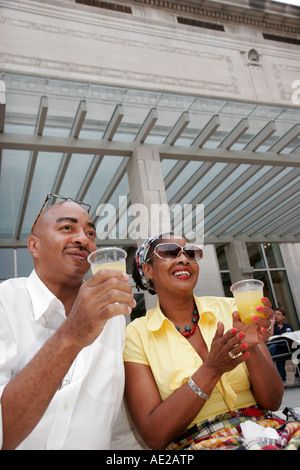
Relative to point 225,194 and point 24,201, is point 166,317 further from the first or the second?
point 225,194

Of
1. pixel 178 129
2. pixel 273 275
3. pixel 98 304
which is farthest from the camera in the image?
pixel 273 275

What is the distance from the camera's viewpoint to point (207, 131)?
346 inches

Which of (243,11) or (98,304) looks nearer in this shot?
(98,304)

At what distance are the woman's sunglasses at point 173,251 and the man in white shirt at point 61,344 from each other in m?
0.53

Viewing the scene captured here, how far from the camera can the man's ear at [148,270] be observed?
2800 millimetres

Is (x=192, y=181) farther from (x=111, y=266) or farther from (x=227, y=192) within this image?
(x=111, y=266)

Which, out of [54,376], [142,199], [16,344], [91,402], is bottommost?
[91,402]

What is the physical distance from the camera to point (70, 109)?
773 centimetres

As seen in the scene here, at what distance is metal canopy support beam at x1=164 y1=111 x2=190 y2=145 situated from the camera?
8211 millimetres

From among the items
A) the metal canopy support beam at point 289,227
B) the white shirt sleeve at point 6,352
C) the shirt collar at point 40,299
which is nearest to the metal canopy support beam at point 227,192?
the metal canopy support beam at point 289,227

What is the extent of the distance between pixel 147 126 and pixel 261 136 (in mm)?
3017

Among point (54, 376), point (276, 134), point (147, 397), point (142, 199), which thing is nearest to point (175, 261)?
point (147, 397)

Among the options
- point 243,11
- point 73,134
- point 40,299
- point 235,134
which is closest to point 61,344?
point 40,299
